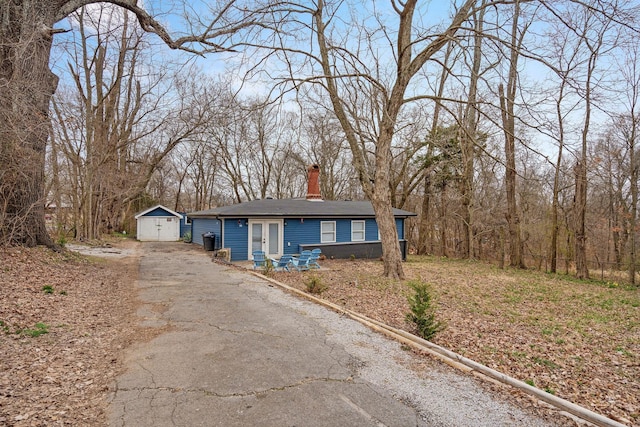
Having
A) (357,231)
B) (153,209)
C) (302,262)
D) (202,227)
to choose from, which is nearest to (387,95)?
(302,262)

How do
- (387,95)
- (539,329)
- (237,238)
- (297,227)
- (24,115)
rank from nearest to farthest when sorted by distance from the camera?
(24,115)
(539,329)
(387,95)
(237,238)
(297,227)

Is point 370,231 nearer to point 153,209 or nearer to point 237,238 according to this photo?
point 237,238

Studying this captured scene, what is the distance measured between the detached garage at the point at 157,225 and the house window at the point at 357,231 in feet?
51.4

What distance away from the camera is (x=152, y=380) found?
387cm

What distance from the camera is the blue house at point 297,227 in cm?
1562

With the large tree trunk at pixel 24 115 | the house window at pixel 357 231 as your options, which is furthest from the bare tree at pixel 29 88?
the house window at pixel 357 231

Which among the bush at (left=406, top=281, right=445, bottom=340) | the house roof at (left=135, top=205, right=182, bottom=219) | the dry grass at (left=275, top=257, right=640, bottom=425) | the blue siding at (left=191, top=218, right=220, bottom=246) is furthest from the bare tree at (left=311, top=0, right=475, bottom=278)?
the house roof at (left=135, top=205, right=182, bottom=219)

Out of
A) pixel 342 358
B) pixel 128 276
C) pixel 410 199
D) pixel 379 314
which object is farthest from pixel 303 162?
pixel 342 358

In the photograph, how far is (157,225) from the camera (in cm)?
2708

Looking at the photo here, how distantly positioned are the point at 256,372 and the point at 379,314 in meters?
3.35

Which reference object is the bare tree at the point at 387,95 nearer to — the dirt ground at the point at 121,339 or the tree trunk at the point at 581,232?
the dirt ground at the point at 121,339

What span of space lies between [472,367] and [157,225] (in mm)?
26814

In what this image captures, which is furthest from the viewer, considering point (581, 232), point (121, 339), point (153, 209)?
point (153, 209)

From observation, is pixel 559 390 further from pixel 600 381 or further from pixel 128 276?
pixel 128 276
